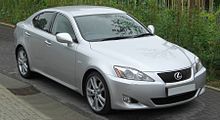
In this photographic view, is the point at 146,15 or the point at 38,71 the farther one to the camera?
the point at 146,15

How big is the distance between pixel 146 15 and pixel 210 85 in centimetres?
373

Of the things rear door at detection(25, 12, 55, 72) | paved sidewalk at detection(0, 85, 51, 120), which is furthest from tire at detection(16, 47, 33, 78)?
paved sidewalk at detection(0, 85, 51, 120)

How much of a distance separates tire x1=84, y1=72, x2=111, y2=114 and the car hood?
348 mm

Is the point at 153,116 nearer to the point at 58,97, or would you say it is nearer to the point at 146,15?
the point at 58,97

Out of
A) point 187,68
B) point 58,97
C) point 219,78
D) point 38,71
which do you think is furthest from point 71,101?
point 219,78

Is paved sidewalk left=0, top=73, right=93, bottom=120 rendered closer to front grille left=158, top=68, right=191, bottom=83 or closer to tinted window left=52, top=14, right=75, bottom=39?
tinted window left=52, top=14, right=75, bottom=39

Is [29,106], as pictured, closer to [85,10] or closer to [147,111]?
[147,111]

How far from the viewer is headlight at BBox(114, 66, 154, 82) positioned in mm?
6160

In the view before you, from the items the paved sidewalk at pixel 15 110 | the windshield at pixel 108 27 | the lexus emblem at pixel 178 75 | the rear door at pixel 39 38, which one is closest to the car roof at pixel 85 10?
the windshield at pixel 108 27

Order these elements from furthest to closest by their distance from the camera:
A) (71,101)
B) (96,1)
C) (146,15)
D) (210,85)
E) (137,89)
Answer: (96,1) → (146,15) → (210,85) → (71,101) → (137,89)

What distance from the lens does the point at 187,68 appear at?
6.48 m

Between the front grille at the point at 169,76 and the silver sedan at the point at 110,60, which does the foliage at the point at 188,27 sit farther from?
the front grille at the point at 169,76

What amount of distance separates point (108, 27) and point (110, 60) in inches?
48.9

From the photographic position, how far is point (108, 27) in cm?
759
